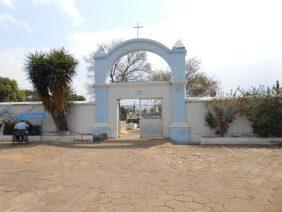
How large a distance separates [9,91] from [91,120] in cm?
2482

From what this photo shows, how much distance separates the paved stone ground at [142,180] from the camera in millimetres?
6062

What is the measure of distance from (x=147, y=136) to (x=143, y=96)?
220 centimetres

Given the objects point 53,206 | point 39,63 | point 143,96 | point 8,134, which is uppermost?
point 39,63

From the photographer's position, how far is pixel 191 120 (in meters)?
16.2

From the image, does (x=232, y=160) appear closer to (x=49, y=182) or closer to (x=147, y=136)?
(x=49, y=182)

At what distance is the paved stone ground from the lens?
6062 millimetres

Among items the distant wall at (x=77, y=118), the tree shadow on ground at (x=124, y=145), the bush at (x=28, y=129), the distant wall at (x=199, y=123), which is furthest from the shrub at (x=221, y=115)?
the bush at (x=28, y=129)

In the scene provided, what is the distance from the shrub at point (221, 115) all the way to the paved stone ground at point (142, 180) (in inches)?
105

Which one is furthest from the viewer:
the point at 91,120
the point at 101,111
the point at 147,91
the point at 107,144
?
the point at 91,120

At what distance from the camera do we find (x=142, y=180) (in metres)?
7.84

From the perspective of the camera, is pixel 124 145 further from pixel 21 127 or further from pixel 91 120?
pixel 21 127

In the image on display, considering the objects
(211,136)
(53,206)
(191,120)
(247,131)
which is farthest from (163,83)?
(53,206)

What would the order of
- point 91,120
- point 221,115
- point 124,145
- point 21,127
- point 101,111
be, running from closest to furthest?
point 124,145
point 221,115
point 21,127
point 101,111
point 91,120

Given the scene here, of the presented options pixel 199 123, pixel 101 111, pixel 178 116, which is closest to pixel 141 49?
pixel 101 111
